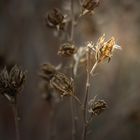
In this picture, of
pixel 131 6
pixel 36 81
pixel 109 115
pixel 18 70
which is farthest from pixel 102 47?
pixel 36 81

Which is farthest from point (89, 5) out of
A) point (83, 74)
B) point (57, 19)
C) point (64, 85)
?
point (83, 74)

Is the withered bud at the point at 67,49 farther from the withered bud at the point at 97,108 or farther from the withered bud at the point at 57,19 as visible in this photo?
the withered bud at the point at 97,108

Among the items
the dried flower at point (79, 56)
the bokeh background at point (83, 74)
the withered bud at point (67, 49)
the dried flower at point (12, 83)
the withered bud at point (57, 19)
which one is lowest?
the dried flower at point (12, 83)

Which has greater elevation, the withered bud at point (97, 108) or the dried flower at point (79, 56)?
the dried flower at point (79, 56)

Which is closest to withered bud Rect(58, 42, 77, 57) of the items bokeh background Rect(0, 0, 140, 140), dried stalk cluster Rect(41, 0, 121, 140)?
dried stalk cluster Rect(41, 0, 121, 140)

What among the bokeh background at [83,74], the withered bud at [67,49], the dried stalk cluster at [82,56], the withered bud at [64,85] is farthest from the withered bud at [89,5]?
the bokeh background at [83,74]

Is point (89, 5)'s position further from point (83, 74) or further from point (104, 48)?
point (83, 74)

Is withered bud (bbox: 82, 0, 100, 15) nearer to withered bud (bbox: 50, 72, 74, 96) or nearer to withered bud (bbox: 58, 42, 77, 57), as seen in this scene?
withered bud (bbox: 58, 42, 77, 57)
